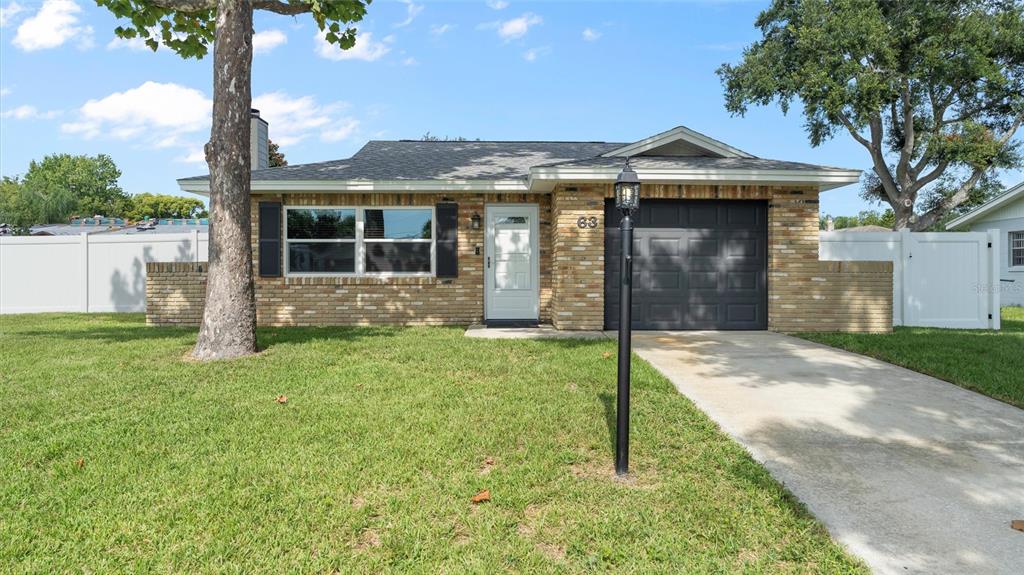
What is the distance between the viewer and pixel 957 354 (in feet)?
22.9

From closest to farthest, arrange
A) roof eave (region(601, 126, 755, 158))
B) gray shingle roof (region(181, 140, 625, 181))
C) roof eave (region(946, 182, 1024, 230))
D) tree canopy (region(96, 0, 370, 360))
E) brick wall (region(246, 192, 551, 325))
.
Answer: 1. tree canopy (region(96, 0, 370, 360))
2. roof eave (region(601, 126, 755, 158))
3. gray shingle roof (region(181, 140, 625, 181))
4. brick wall (region(246, 192, 551, 325))
5. roof eave (region(946, 182, 1024, 230))

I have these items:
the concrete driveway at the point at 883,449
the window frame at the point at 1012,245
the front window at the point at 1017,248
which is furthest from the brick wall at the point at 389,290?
the front window at the point at 1017,248

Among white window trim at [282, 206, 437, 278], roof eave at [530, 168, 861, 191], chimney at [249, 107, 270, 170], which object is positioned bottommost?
white window trim at [282, 206, 437, 278]

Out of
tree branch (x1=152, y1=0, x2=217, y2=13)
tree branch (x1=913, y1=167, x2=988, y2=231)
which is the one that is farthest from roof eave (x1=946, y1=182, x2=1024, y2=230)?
tree branch (x1=152, y1=0, x2=217, y2=13)

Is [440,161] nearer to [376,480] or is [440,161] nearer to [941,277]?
[376,480]

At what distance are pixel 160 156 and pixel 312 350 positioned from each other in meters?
28.8

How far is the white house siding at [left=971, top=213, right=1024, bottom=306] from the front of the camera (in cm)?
1833

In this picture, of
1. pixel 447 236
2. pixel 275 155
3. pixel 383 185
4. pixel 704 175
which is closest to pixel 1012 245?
pixel 704 175

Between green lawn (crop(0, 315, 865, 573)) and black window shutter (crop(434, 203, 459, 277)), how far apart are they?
4634 mm

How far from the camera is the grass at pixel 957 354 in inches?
218

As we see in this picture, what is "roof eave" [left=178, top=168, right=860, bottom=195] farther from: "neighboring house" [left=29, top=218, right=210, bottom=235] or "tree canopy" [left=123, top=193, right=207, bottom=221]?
"tree canopy" [left=123, top=193, right=207, bottom=221]

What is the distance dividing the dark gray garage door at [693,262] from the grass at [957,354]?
54.2 inches

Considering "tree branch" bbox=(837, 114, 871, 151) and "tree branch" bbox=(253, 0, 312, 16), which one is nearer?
"tree branch" bbox=(253, 0, 312, 16)

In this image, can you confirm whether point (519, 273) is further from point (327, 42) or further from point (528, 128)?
point (528, 128)
